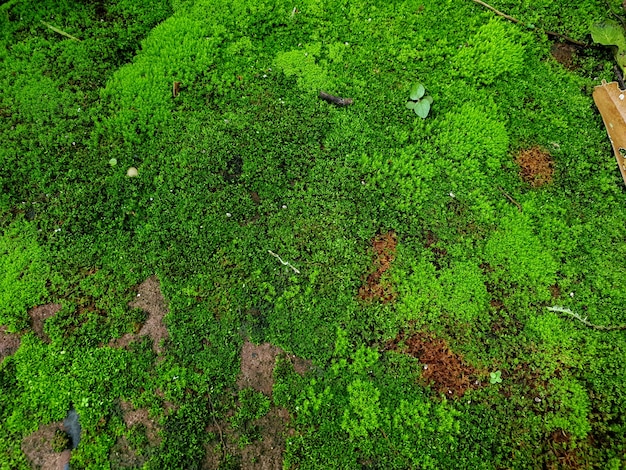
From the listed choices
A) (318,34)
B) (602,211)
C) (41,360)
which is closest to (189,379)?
(41,360)

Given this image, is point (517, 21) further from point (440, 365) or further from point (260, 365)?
point (260, 365)

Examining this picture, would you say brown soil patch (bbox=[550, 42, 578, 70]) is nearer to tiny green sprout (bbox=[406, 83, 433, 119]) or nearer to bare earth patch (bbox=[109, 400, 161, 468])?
tiny green sprout (bbox=[406, 83, 433, 119])

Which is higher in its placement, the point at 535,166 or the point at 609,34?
the point at 609,34

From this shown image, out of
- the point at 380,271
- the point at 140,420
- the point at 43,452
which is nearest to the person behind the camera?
the point at 43,452

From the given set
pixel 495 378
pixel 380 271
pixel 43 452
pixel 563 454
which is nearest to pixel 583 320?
pixel 495 378

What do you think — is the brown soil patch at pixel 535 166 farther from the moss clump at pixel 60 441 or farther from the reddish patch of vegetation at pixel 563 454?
the moss clump at pixel 60 441

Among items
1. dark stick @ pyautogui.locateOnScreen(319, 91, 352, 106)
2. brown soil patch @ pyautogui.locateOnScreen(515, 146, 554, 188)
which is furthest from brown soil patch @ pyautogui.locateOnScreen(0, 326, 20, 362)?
brown soil patch @ pyautogui.locateOnScreen(515, 146, 554, 188)

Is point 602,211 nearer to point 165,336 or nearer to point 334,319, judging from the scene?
point 334,319
